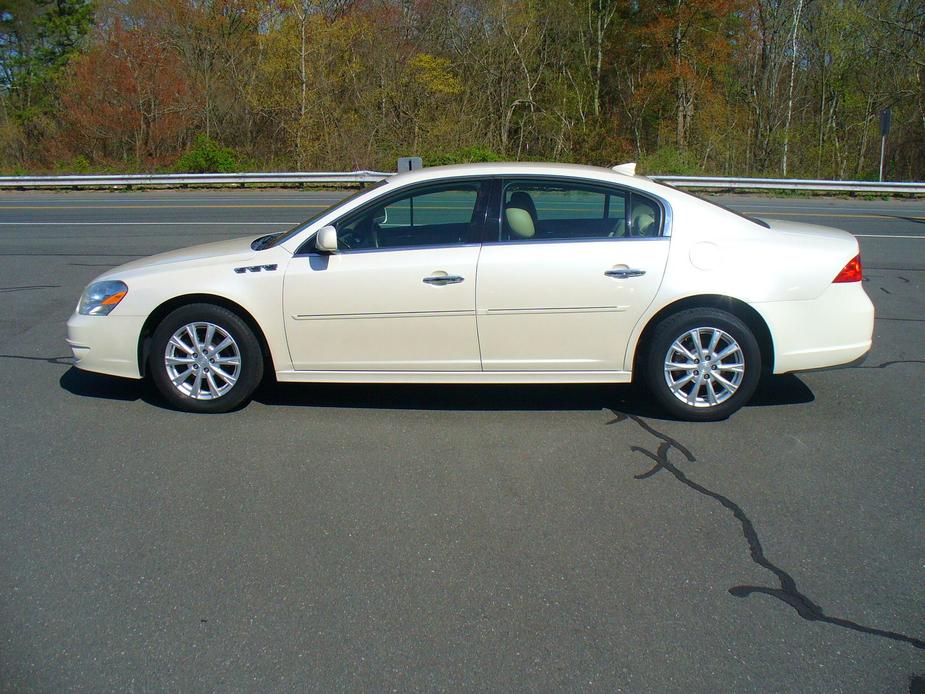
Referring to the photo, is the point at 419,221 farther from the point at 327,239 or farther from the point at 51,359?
the point at 51,359

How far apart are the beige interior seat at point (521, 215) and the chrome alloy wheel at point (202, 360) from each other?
1939 millimetres

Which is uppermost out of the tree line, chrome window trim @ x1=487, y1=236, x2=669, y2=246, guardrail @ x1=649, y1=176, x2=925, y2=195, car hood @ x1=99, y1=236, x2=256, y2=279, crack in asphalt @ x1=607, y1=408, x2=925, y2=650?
the tree line

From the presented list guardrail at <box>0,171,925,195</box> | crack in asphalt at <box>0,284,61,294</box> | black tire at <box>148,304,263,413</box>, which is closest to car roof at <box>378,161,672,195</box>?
black tire at <box>148,304,263,413</box>

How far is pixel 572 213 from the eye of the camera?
6.05 m

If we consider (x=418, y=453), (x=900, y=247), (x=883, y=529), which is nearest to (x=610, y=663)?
(x=883, y=529)

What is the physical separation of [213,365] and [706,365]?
10.4 feet

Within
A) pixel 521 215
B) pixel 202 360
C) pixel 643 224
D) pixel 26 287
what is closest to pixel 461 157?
pixel 26 287

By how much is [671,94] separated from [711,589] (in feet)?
127

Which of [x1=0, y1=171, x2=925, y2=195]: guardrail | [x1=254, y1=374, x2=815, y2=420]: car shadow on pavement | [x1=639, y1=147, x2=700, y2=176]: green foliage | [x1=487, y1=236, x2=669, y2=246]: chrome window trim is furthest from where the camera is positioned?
[x1=639, y1=147, x2=700, y2=176]: green foliage

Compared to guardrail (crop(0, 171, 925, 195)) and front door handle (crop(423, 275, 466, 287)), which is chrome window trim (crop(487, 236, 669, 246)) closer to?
front door handle (crop(423, 275, 466, 287))

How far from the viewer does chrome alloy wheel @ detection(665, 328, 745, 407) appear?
5695mm

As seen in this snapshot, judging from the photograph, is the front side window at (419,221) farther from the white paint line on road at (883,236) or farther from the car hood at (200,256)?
the white paint line on road at (883,236)

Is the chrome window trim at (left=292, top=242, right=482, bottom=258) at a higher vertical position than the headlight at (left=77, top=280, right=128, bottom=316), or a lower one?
higher

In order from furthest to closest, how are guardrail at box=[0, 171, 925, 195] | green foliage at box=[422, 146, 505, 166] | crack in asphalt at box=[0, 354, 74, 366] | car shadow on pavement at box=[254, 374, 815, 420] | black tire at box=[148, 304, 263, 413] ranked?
1. green foliage at box=[422, 146, 505, 166]
2. guardrail at box=[0, 171, 925, 195]
3. crack in asphalt at box=[0, 354, 74, 366]
4. car shadow on pavement at box=[254, 374, 815, 420]
5. black tire at box=[148, 304, 263, 413]
